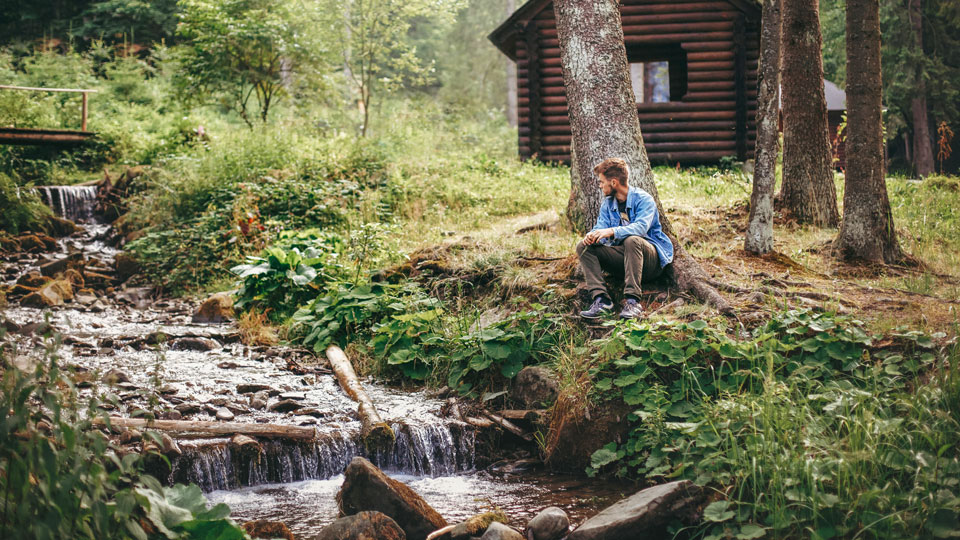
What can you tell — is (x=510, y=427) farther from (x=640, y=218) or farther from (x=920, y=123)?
(x=920, y=123)

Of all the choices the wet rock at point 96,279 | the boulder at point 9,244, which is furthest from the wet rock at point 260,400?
the boulder at point 9,244

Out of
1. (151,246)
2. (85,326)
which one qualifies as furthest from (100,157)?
(85,326)

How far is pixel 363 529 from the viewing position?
4004mm

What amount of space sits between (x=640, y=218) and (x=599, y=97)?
5.00 feet

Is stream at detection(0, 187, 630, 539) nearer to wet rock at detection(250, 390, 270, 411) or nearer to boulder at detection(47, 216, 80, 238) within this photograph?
wet rock at detection(250, 390, 270, 411)

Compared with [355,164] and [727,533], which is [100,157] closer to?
[355,164]

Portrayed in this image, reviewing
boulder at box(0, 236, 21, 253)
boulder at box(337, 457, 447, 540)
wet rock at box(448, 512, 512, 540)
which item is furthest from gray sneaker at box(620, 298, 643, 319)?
boulder at box(0, 236, 21, 253)

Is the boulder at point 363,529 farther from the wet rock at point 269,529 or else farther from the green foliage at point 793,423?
the green foliage at point 793,423

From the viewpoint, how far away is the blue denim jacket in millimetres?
6422

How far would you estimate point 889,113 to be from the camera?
2283 centimetres

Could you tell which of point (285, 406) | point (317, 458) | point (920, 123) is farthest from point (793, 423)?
point (920, 123)

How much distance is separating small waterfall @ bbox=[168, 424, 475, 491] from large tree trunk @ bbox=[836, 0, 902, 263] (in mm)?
5055

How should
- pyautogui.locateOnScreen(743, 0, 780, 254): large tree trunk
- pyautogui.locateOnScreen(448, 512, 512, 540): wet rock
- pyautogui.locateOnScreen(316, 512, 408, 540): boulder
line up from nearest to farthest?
pyautogui.locateOnScreen(316, 512, 408, 540): boulder < pyautogui.locateOnScreen(448, 512, 512, 540): wet rock < pyautogui.locateOnScreen(743, 0, 780, 254): large tree trunk

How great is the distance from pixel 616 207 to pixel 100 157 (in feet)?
50.4
